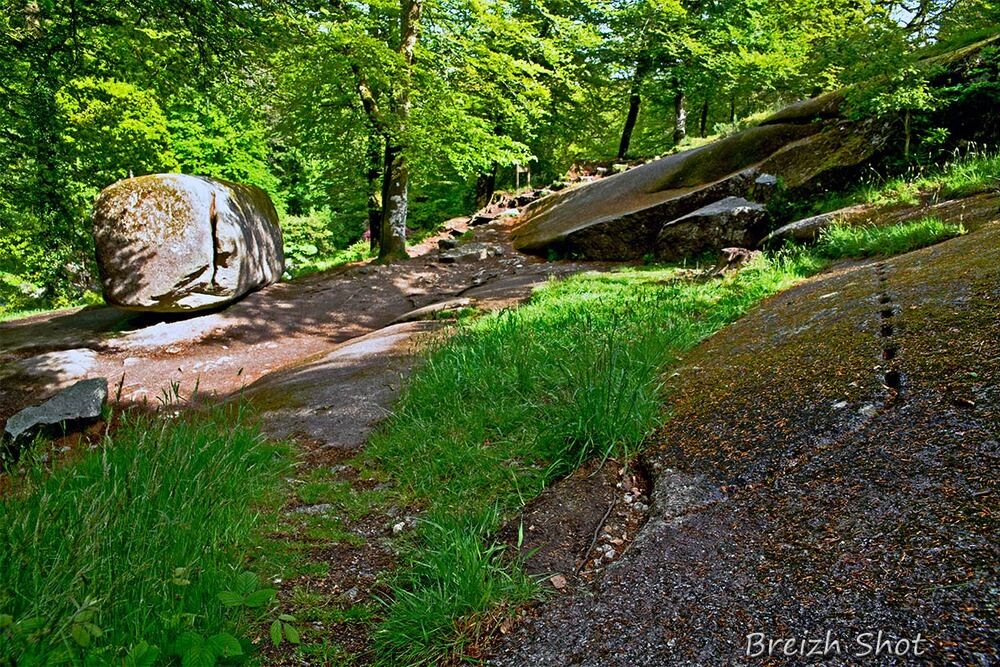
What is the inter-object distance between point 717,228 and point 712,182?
2921 millimetres

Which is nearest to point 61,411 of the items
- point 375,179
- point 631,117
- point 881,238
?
point 881,238

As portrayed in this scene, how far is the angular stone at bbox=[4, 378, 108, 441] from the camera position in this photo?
5453 millimetres

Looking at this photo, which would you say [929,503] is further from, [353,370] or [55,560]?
[353,370]

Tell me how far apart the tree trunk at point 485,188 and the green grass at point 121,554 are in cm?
2065

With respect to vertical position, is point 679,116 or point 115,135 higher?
point 679,116

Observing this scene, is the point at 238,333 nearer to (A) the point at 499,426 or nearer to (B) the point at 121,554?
(A) the point at 499,426

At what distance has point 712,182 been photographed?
1150cm

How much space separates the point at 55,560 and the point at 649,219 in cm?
1110

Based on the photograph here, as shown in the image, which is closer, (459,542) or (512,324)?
(459,542)

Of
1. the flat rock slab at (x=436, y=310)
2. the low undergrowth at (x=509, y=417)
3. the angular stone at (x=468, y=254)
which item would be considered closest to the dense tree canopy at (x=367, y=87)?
the angular stone at (x=468, y=254)

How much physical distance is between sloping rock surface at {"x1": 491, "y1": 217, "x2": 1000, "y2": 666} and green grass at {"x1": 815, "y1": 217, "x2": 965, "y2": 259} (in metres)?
2.18

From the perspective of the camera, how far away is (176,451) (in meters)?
2.71

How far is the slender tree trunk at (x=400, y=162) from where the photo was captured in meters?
11.9

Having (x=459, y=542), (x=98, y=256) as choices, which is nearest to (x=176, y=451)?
(x=459, y=542)
